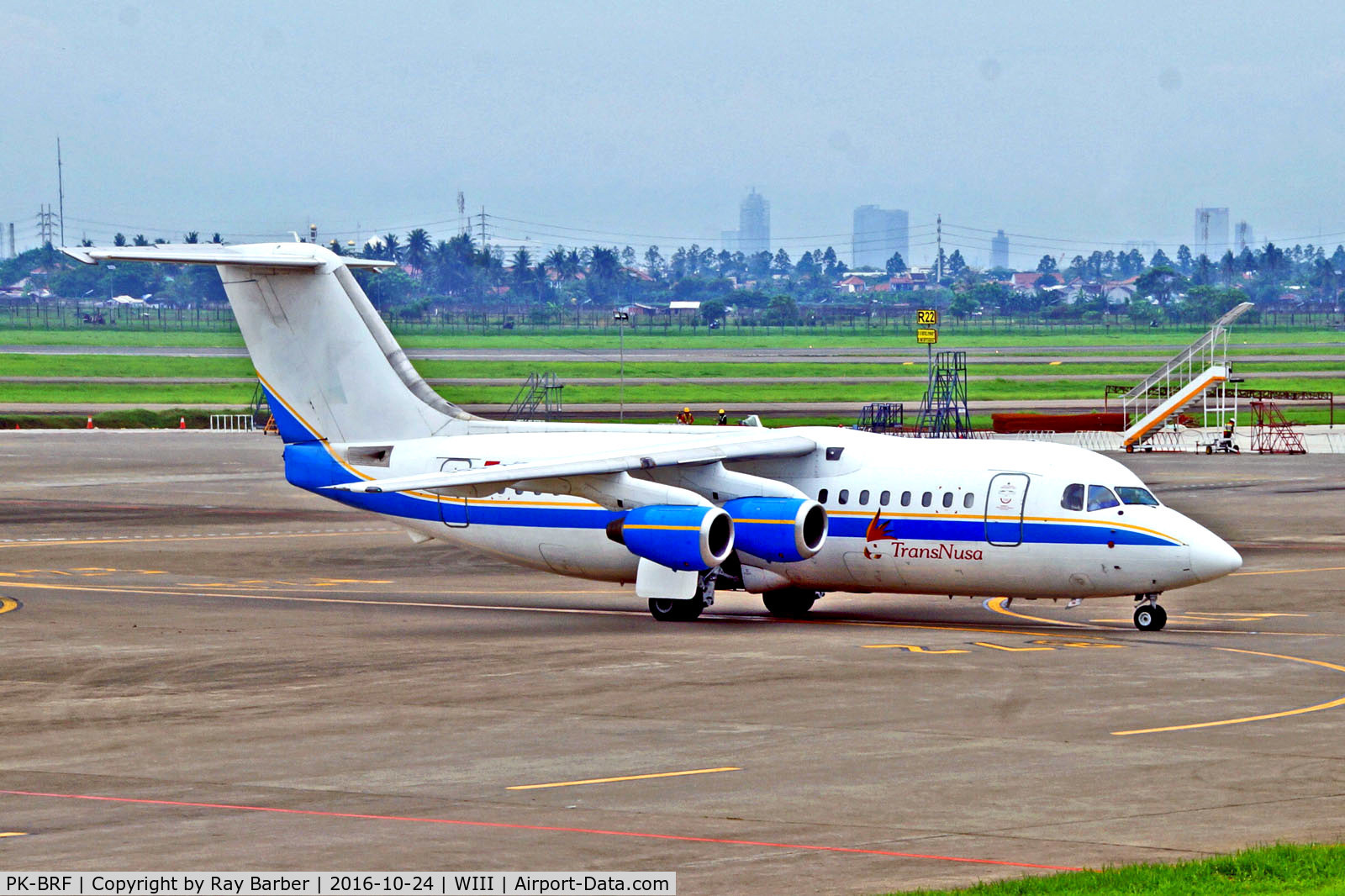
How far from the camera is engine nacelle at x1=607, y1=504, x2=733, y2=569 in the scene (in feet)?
106

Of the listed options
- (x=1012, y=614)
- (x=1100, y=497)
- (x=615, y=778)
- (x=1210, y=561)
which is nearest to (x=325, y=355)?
(x=1012, y=614)

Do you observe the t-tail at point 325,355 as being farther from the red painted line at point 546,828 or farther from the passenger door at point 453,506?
the red painted line at point 546,828

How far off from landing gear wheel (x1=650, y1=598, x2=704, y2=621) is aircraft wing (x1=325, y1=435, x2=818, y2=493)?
2616 millimetres

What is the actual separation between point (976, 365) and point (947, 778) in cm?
14781

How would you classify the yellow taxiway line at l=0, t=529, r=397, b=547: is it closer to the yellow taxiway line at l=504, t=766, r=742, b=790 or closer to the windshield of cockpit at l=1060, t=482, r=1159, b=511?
the windshield of cockpit at l=1060, t=482, r=1159, b=511

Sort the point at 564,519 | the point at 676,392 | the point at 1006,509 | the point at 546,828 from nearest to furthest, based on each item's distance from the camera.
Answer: the point at 546,828 < the point at 1006,509 < the point at 564,519 < the point at 676,392

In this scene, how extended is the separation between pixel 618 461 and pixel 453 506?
4.90m

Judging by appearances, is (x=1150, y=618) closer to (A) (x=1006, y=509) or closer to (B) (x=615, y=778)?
(A) (x=1006, y=509)

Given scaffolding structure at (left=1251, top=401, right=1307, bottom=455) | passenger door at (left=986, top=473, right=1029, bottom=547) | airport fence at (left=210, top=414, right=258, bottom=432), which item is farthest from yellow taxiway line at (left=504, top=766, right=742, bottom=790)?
airport fence at (left=210, top=414, right=258, bottom=432)

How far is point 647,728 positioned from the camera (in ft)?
72.4

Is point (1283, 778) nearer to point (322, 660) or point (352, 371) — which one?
point (322, 660)

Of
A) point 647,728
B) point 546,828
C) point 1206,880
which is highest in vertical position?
point 1206,880

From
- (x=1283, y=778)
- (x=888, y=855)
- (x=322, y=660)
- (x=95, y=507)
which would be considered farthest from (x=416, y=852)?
(x=95, y=507)

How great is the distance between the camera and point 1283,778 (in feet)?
61.5
